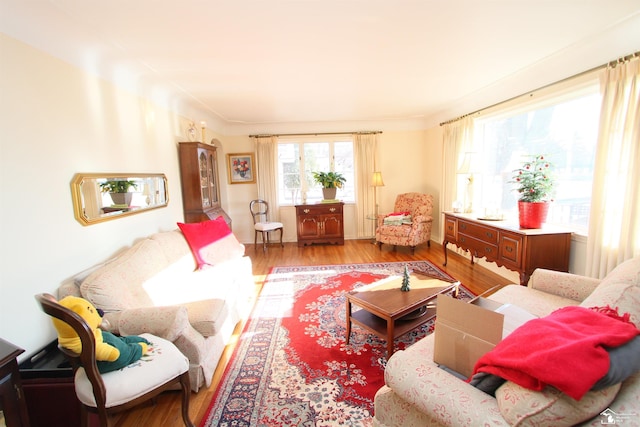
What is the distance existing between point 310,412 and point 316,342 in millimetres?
703

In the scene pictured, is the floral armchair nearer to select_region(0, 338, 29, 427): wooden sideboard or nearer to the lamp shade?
the lamp shade

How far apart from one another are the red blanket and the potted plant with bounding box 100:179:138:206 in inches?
Result: 111

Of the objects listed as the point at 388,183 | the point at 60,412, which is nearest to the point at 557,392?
the point at 60,412

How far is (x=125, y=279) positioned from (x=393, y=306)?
1950mm

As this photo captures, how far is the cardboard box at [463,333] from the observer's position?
3.94 ft

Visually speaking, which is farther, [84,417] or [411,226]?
[411,226]

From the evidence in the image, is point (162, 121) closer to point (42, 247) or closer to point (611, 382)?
point (42, 247)

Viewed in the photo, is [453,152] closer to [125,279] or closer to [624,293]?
[624,293]

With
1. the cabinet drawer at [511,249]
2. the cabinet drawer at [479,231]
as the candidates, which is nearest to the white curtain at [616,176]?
the cabinet drawer at [511,249]

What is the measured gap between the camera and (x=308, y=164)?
574cm

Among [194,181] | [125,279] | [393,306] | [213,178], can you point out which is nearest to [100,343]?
[125,279]

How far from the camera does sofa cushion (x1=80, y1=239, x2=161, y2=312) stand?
1761 millimetres

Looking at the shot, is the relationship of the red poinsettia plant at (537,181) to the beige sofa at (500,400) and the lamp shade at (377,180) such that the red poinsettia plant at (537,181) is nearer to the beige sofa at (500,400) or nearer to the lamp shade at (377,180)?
the beige sofa at (500,400)

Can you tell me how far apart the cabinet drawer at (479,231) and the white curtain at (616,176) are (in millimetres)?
763
